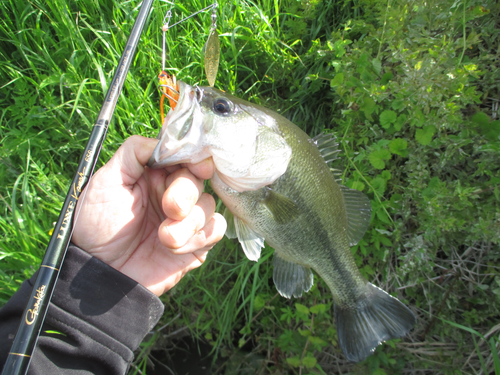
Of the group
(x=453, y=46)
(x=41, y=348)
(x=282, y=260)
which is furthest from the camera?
(x=453, y=46)

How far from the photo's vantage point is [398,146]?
7.22 feet

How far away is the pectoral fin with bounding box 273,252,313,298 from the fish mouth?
990mm

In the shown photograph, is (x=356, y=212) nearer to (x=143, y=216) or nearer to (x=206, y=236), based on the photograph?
(x=206, y=236)

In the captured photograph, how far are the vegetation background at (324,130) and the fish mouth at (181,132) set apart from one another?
1203 mm

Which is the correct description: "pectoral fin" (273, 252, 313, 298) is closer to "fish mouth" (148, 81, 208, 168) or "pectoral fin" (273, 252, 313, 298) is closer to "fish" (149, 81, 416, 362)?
"fish" (149, 81, 416, 362)

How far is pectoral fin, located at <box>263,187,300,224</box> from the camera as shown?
1.66 meters

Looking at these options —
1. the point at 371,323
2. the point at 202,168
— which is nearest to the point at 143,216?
the point at 202,168

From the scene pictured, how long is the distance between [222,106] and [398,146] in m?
1.42

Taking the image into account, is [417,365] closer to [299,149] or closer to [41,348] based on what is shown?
[299,149]

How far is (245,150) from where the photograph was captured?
154 cm

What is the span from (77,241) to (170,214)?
573 millimetres

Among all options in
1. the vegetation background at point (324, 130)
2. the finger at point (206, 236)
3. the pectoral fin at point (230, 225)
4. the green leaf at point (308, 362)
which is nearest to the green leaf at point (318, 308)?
the vegetation background at point (324, 130)

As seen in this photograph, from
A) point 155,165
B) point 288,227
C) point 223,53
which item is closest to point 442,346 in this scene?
point 288,227

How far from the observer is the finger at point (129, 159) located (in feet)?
4.99
